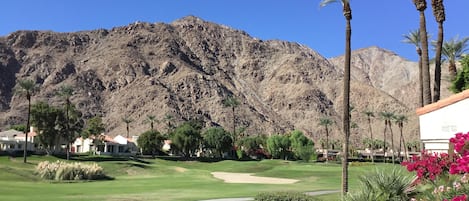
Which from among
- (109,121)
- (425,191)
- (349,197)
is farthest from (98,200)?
(109,121)

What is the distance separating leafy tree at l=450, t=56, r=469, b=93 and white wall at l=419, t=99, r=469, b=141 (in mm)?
18737

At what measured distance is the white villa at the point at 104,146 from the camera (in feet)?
387

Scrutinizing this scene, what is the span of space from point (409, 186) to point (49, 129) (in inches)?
3414

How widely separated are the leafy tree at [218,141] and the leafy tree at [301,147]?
16.8m

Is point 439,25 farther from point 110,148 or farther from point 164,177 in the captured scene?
point 110,148

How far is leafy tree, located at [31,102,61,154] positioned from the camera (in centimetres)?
8894

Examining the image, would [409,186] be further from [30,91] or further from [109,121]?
[109,121]

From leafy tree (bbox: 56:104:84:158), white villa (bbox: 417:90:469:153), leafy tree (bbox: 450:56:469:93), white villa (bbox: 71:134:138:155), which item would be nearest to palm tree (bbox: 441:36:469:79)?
leafy tree (bbox: 450:56:469:93)

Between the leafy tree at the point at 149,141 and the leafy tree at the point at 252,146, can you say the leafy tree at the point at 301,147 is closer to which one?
the leafy tree at the point at 252,146

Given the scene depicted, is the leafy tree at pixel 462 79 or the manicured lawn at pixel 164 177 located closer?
the leafy tree at pixel 462 79

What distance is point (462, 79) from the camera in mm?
35469

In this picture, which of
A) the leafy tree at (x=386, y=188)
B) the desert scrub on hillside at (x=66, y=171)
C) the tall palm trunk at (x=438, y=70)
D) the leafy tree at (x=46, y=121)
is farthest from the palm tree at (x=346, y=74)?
the leafy tree at (x=46, y=121)

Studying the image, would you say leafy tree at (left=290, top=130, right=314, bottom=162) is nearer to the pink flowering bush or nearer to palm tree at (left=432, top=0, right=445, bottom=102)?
palm tree at (left=432, top=0, right=445, bottom=102)

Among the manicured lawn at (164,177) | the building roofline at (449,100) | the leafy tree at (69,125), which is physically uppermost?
the leafy tree at (69,125)
